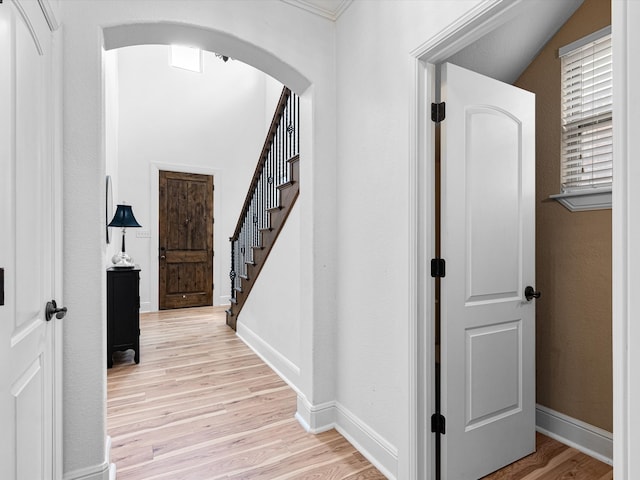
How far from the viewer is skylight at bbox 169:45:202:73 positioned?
598 cm

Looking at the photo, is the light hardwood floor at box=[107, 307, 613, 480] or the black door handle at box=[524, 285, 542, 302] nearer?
the light hardwood floor at box=[107, 307, 613, 480]

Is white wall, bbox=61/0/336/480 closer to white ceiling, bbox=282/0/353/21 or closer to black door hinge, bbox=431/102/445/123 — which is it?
white ceiling, bbox=282/0/353/21

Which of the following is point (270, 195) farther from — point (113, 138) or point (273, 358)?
point (113, 138)

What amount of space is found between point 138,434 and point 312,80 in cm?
245

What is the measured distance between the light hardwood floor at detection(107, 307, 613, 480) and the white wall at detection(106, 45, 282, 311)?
9.44 ft

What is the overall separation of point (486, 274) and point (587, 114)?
116 cm

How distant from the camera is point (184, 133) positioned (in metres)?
6.10

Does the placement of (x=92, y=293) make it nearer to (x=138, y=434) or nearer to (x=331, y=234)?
(x=138, y=434)

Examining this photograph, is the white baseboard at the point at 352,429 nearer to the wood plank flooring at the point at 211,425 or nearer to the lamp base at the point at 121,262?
the wood plank flooring at the point at 211,425

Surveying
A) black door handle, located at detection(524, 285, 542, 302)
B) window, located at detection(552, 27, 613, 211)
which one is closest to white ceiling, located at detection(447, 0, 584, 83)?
window, located at detection(552, 27, 613, 211)

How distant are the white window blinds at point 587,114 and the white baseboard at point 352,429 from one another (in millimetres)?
1837

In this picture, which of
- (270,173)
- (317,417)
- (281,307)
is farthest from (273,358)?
(270,173)

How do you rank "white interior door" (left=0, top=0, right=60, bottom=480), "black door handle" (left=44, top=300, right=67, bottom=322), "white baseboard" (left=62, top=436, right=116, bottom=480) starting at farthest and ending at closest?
"white baseboard" (left=62, top=436, right=116, bottom=480), "black door handle" (left=44, top=300, right=67, bottom=322), "white interior door" (left=0, top=0, right=60, bottom=480)

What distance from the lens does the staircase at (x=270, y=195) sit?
314 centimetres
